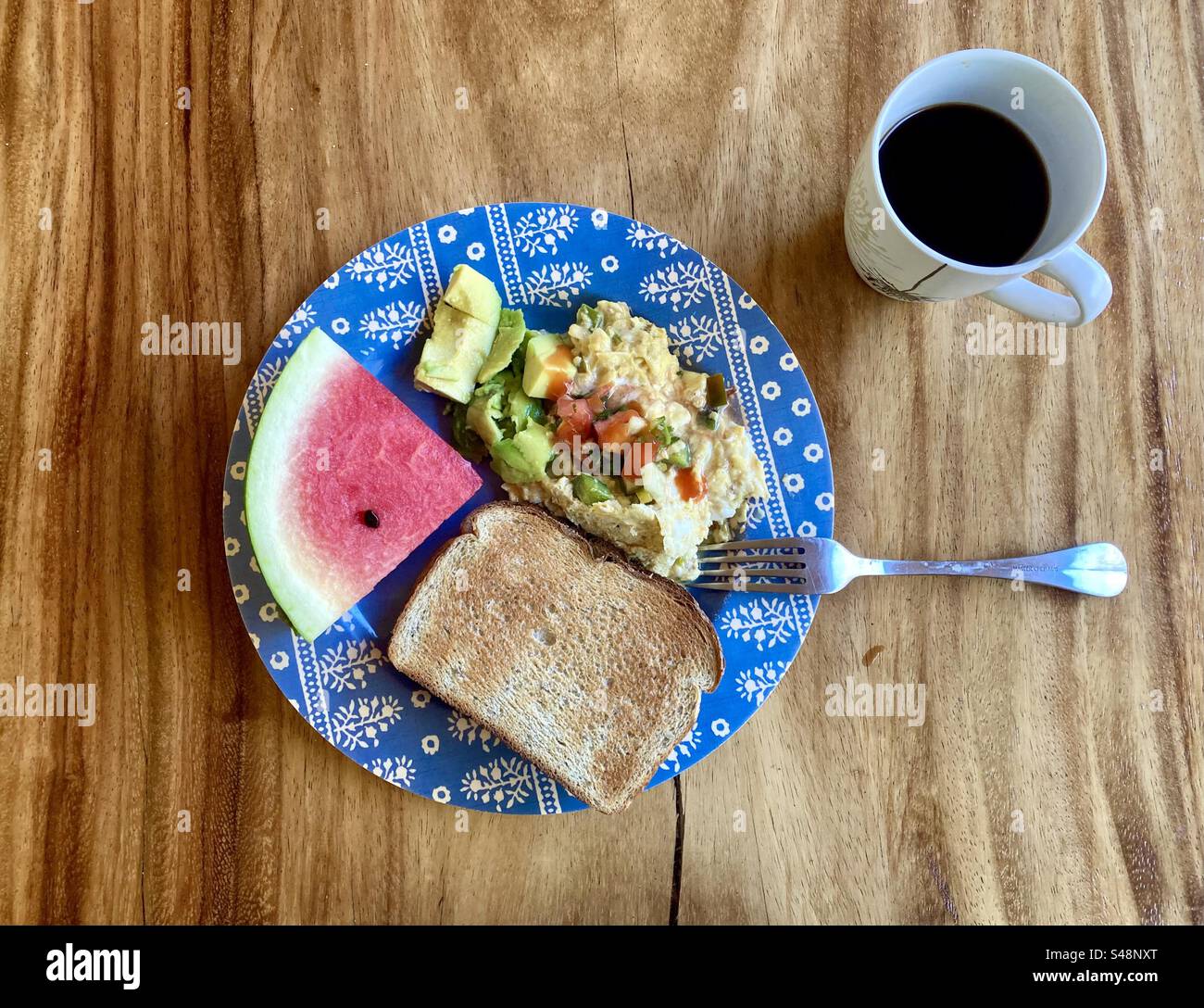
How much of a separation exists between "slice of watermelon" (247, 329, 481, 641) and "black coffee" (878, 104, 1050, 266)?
100cm

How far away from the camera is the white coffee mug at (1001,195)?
5.19 ft

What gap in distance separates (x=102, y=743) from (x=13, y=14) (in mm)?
1604

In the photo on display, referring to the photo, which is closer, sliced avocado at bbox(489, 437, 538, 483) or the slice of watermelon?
the slice of watermelon

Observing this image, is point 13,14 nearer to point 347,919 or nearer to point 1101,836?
point 347,919

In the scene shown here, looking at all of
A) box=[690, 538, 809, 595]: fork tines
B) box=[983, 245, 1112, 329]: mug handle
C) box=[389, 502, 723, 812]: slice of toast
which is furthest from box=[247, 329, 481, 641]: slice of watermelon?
box=[983, 245, 1112, 329]: mug handle

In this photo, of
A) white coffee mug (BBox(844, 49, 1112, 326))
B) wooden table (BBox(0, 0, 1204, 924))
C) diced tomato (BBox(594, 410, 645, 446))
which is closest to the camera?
white coffee mug (BBox(844, 49, 1112, 326))

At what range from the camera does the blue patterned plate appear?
1749 millimetres

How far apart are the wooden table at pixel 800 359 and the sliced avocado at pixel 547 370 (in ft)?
1.41

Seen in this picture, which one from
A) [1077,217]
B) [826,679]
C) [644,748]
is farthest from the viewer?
[826,679]

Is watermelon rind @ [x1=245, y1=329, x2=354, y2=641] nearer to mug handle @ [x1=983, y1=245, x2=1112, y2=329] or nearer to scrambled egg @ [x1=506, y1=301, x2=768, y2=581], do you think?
scrambled egg @ [x1=506, y1=301, x2=768, y2=581]

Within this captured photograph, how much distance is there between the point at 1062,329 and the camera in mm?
1986

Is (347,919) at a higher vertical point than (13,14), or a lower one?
lower

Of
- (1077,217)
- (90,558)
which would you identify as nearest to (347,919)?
(90,558)

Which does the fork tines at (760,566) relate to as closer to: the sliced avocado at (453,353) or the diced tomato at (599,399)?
→ the diced tomato at (599,399)
